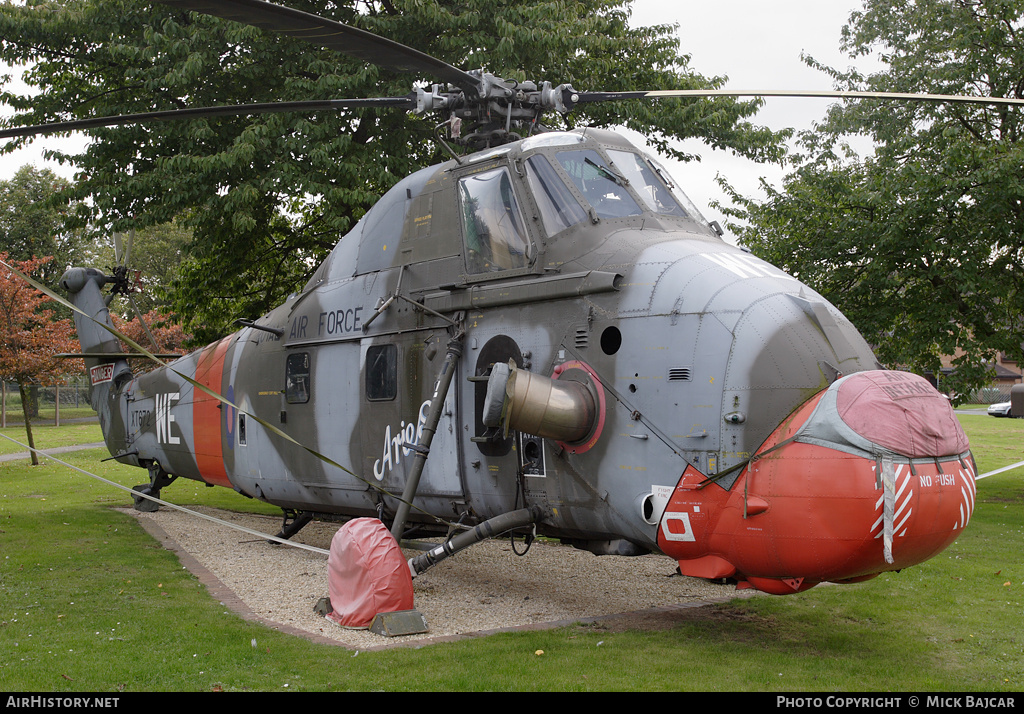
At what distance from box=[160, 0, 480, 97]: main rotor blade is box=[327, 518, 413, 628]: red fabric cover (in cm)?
424

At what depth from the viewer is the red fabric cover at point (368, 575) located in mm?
7434

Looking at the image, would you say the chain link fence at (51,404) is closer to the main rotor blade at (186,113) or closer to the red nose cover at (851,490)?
the main rotor blade at (186,113)

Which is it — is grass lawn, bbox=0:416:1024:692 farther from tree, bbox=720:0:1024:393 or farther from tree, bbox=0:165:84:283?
tree, bbox=0:165:84:283

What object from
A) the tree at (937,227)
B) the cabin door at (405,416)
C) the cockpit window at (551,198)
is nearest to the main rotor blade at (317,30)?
the cockpit window at (551,198)

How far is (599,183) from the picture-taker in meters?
7.84

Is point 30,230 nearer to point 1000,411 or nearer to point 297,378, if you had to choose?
point 297,378

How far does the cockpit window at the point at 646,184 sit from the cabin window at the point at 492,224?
1065 millimetres

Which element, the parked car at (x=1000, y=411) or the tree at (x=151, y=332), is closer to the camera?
the tree at (x=151, y=332)

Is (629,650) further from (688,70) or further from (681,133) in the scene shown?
(688,70)

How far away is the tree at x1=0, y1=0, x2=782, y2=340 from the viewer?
561 inches

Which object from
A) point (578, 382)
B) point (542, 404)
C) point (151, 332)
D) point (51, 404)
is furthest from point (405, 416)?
point (51, 404)

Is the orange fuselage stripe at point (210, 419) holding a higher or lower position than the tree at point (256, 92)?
lower

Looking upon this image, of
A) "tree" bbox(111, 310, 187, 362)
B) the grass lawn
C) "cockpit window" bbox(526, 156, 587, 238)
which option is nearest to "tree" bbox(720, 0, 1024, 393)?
the grass lawn
